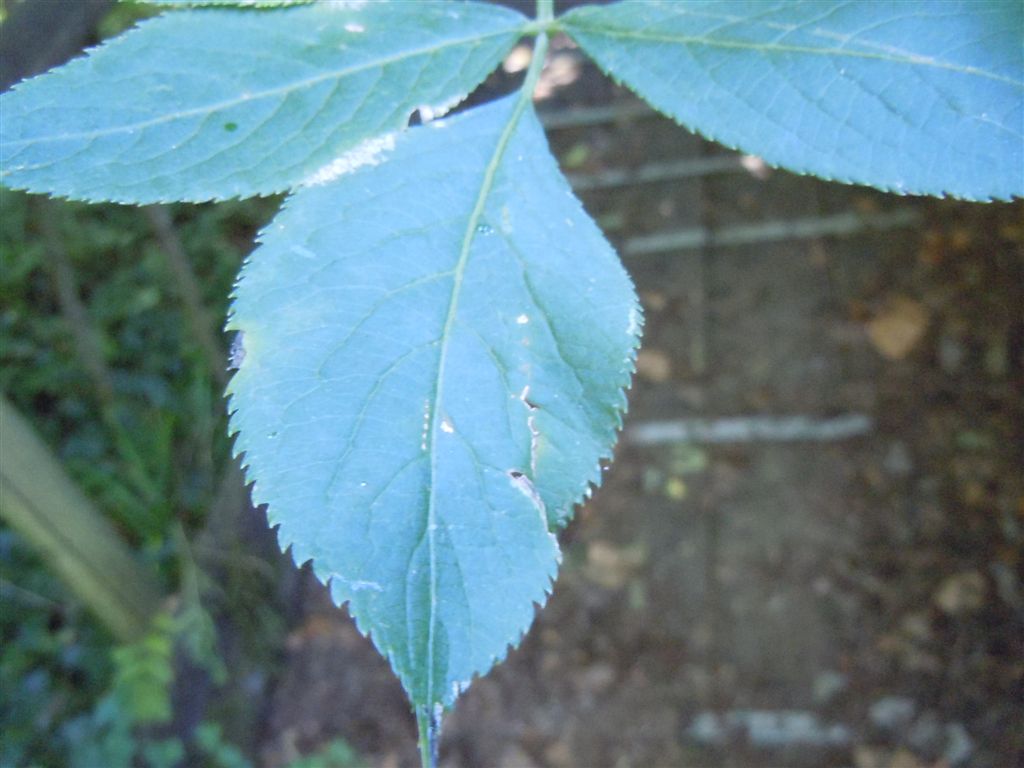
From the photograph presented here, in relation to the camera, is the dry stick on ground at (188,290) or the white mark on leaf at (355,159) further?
the dry stick on ground at (188,290)

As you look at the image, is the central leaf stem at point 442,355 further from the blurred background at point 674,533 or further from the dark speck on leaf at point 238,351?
the blurred background at point 674,533

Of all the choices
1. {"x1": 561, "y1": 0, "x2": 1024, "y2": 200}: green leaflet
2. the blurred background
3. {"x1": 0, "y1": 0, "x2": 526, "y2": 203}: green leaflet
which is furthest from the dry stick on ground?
{"x1": 561, "y1": 0, "x2": 1024, "y2": 200}: green leaflet

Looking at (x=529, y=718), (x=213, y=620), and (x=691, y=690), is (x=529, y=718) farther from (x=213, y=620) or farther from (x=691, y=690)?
(x=213, y=620)

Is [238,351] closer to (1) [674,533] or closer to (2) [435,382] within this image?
(2) [435,382]

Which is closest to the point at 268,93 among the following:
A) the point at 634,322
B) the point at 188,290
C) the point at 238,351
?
the point at 238,351

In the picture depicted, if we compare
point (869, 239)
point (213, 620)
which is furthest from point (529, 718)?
point (869, 239)

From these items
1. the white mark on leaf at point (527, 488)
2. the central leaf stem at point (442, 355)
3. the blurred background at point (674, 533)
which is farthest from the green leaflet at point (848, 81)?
the blurred background at point (674, 533)
